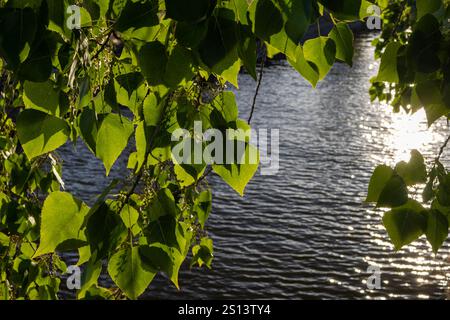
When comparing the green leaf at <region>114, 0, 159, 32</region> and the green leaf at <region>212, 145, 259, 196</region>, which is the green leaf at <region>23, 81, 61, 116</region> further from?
the green leaf at <region>212, 145, 259, 196</region>

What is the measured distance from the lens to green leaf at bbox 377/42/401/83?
4.08 feet

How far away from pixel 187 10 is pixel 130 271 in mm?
444

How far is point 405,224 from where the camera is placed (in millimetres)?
1160

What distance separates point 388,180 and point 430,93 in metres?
0.20

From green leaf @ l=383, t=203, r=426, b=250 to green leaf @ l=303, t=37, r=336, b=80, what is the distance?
297 mm

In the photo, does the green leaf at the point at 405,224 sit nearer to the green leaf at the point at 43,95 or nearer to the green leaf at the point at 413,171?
the green leaf at the point at 413,171

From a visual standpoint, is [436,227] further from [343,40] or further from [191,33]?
[191,33]

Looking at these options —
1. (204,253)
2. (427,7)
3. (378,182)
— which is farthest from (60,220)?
(204,253)

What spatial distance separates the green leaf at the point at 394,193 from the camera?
1135 millimetres

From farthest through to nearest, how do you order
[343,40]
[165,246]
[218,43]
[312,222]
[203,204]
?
[312,222] → [203,204] → [343,40] → [165,246] → [218,43]

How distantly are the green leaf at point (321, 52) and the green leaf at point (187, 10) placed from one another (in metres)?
0.33
